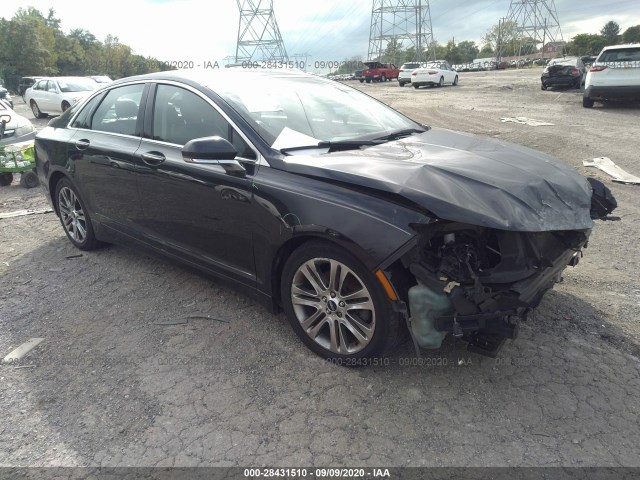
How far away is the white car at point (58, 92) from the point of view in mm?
17844

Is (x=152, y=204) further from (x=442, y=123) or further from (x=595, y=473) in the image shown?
(x=442, y=123)

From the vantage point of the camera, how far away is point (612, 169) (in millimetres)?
7520

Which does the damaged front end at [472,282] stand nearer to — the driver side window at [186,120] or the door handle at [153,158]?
the driver side window at [186,120]

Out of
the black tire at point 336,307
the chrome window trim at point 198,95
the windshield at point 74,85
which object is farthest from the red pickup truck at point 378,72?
the black tire at point 336,307

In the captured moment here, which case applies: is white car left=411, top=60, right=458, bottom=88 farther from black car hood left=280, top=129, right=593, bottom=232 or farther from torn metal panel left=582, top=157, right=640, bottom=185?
black car hood left=280, top=129, right=593, bottom=232

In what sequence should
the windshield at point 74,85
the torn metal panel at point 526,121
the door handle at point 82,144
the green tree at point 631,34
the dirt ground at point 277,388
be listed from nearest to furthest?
the dirt ground at point 277,388
the door handle at point 82,144
the torn metal panel at point 526,121
the windshield at point 74,85
the green tree at point 631,34

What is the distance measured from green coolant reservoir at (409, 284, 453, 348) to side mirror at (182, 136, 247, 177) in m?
1.36

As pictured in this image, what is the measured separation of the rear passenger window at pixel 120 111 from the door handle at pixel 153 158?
31 centimetres

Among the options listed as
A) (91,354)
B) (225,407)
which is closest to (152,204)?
(91,354)

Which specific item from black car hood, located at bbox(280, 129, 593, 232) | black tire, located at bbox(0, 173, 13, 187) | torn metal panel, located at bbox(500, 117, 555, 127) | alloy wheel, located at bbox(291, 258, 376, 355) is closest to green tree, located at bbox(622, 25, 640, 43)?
torn metal panel, located at bbox(500, 117, 555, 127)

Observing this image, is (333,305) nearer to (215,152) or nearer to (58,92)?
(215,152)

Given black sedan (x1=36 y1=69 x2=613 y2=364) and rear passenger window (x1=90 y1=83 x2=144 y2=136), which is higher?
rear passenger window (x1=90 y1=83 x2=144 y2=136)

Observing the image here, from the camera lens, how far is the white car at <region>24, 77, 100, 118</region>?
17844mm

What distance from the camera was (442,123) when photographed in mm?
13250
